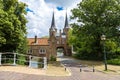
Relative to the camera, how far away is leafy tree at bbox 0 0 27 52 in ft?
101

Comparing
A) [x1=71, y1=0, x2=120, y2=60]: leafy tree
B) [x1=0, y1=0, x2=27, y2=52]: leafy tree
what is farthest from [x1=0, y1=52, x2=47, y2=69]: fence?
[x1=71, y1=0, x2=120, y2=60]: leafy tree

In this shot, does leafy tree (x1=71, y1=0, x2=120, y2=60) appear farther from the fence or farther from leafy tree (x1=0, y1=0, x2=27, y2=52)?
the fence

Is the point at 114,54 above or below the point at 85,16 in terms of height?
below

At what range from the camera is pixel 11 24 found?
31109 mm

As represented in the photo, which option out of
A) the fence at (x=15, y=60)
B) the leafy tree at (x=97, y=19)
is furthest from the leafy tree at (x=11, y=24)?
the leafy tree at (x=97, y=19)

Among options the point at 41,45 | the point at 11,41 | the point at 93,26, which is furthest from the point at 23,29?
the point at 41,45

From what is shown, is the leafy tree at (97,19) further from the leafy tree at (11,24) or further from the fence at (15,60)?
the fence at (15,60)

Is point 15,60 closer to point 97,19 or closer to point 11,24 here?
point 11,24

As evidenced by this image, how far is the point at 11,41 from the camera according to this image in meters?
33.3

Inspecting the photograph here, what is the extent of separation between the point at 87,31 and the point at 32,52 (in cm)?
2492

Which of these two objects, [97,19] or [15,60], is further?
[97,19]

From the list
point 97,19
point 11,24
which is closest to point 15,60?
point 11,24

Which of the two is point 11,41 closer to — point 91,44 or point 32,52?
point 91,44

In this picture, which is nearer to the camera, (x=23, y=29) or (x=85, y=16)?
(x=23, y=29)
